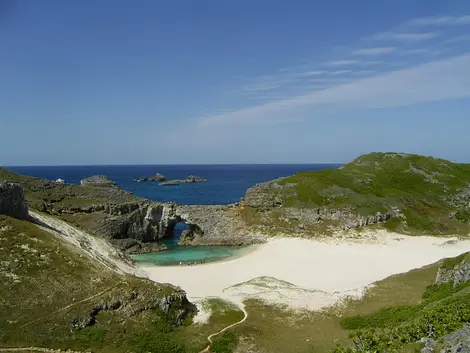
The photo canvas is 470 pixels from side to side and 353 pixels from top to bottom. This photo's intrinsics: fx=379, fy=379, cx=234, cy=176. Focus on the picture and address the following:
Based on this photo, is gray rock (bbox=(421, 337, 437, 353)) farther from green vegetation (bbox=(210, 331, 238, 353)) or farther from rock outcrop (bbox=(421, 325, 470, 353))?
green vegetation (bbox=(210, 331, 238, 353))

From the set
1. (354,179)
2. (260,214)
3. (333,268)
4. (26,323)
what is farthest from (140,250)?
(354,179)

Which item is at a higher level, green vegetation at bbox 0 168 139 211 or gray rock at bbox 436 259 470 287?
green vegetation at bbox 0 168 139 211

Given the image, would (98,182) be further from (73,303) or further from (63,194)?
(73,303)

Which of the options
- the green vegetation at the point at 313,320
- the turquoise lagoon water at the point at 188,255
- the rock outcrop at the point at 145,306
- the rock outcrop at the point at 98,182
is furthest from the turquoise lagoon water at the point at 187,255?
the rock outcrop at the point at 98,182

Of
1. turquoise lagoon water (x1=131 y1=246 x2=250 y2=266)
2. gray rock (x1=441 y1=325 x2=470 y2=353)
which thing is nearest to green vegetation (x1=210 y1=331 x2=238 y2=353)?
gray rock (x1=441 y1=325 x2=470 y2=353)

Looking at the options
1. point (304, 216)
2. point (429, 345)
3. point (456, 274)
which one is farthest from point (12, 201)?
point (304, 216)
